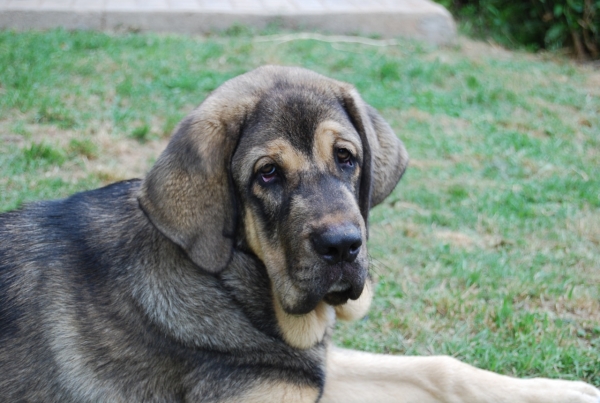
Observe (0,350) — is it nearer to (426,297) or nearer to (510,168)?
(426,297)

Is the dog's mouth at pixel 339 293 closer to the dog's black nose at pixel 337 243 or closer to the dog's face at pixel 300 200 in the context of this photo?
the dog's face at pixel 300 200

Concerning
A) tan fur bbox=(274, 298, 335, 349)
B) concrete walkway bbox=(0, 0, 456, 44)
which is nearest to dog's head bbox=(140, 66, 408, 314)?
tan fur bbox=(274, 298, 335, 349)

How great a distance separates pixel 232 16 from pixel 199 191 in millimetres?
8298

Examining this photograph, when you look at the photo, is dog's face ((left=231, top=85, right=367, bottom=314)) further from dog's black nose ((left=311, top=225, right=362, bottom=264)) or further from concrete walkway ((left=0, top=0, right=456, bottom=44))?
concrete walkway ((left=0, top=0, right=456, bottom=44))

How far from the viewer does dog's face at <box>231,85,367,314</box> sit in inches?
132

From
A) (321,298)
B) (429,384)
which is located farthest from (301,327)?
(429,384)

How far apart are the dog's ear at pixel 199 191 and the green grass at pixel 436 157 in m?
1.67

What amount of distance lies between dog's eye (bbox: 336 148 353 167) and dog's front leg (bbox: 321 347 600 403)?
1.27 meters

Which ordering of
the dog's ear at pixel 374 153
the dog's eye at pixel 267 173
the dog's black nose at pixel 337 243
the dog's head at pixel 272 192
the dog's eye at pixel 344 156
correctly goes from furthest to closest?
the dog's ear at pixel 374 153, the dog's eye at pixel 344 156, the dog's eye at pixel 267 173, the dog's head at pixel 272 192, the dog's black nose at pixel 337 243

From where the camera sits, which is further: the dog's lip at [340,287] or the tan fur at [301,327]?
the tan fur at [301,327]

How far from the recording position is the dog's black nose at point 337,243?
327 cm

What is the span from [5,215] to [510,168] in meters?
5.45

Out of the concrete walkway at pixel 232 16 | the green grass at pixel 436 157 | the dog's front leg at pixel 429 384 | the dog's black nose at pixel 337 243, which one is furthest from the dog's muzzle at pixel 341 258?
the concrete walkway at pixel 232 16

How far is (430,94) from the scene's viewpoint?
30.7 ft
